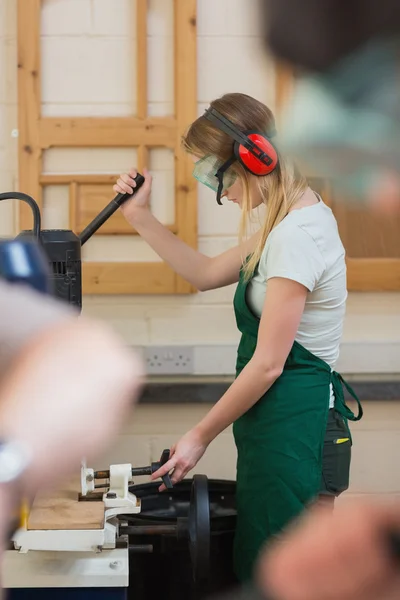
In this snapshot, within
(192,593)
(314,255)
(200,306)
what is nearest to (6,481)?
(314,255)

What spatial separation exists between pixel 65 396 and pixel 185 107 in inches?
96.8

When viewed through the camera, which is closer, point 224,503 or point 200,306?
point 224,503

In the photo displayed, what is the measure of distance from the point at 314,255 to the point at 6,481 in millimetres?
1562

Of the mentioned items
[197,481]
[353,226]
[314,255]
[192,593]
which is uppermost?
[353,226]

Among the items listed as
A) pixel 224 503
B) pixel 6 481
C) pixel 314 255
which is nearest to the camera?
pixel 6 481

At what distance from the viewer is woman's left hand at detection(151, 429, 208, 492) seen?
203 centimetres

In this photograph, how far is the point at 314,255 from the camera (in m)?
1.94

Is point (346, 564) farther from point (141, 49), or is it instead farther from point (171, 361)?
point (141, 49)

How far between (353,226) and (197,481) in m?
1.71

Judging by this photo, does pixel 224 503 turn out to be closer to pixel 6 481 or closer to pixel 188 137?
pixel 188 137

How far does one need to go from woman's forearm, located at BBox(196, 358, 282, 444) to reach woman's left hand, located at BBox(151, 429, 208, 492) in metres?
0.02

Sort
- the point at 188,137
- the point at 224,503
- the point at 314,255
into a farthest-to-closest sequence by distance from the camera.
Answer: the point at 224,503 → the point at 188,137 → the point at 314,255

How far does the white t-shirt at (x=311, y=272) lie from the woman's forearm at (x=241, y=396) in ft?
0.46

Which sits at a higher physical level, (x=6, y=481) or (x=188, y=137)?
(x=188, y=137)
